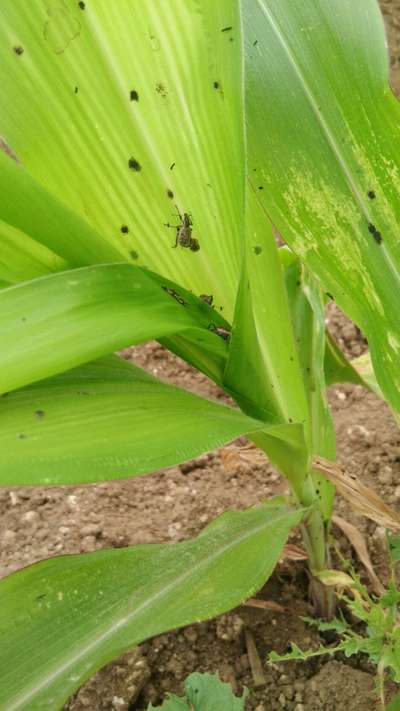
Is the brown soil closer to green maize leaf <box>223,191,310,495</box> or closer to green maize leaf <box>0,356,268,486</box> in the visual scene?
green maize leaf <box>223,191,310,495</box>

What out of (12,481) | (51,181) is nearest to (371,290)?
(51,181)

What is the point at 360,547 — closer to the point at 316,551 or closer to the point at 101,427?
the point at 316,551

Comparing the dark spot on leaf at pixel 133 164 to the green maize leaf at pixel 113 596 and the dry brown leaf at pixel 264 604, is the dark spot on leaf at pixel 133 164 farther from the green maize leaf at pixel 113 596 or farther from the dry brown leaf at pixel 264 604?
the dry brown leaf at pixel 264 604

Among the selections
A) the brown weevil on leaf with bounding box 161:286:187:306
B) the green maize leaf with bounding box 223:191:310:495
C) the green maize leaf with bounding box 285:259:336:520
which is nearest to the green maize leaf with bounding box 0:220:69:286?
the brown weevil on leaf with bounding box 161:286:187:306

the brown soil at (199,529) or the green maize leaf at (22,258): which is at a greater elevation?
the green maize leaf at (22,258)

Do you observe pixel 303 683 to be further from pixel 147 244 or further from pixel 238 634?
pixel 147 244

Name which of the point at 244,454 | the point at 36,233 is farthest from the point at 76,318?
the point at 244,454

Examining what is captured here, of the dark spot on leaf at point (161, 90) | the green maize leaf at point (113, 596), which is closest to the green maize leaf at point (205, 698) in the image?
the green maize leaf at point (113, 596)
